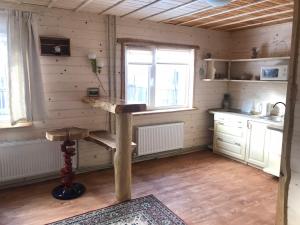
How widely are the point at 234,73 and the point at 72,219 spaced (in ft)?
12.4

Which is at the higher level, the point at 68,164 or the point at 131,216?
the point at 68,164

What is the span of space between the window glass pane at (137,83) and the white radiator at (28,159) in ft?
4.50

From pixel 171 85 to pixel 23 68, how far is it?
7.80 feet

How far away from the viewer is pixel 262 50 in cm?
420

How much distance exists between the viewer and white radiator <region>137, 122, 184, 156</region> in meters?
3.92

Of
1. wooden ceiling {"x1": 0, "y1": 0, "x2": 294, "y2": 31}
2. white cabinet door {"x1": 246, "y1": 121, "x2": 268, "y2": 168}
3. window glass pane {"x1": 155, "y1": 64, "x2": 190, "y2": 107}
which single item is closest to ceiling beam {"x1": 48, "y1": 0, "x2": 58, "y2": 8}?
Answer: wooden ceiling {"x1": 0, "y1": 0, "x2": 294, "y2": 31}

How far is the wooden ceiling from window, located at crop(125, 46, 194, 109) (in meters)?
0.54

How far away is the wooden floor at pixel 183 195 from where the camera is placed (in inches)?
100

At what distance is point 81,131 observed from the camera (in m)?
2.92

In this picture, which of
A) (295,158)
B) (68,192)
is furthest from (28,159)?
(295,158)

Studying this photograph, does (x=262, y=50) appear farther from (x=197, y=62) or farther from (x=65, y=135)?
(x=65, y=135)

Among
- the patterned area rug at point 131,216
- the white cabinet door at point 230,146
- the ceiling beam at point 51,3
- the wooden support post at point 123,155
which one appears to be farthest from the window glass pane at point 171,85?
the patterned area rug at point 131,216

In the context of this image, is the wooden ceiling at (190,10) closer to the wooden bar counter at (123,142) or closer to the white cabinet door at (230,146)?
the wooden bar counter at (123,142)

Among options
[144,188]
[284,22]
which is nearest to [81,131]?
[144,188]
